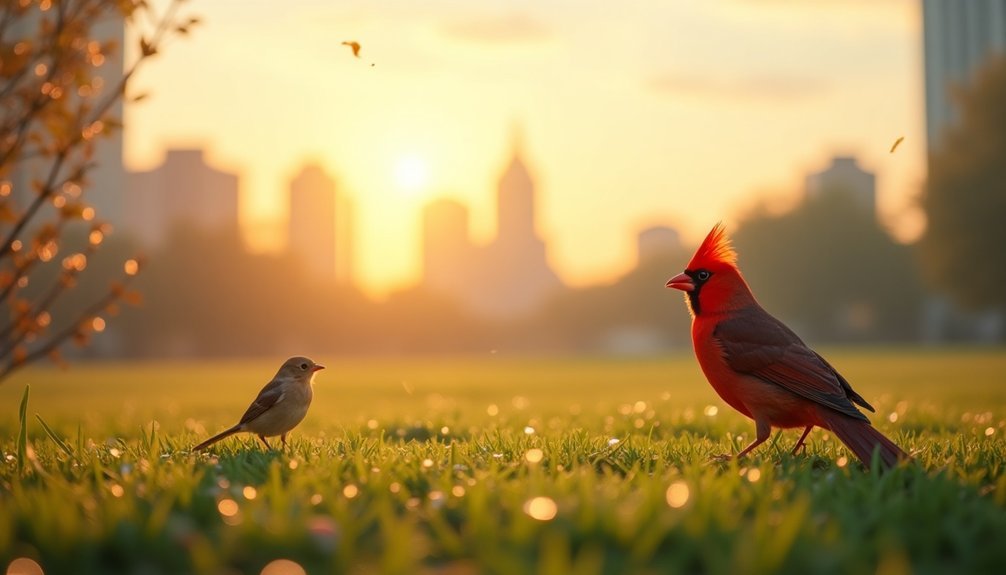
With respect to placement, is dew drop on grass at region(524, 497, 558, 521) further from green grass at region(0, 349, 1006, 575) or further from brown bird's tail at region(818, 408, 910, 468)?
brown bird's tail at region(818, 408, 910, 468)

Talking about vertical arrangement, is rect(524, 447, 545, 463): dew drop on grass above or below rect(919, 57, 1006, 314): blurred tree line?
below

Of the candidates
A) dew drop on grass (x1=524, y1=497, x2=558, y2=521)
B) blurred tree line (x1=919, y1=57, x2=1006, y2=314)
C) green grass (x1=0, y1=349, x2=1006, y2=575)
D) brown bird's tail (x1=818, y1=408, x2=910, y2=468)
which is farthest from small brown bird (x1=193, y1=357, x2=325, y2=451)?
blurred tree line (x1=919, y1=57, x2=1006, y2=314)

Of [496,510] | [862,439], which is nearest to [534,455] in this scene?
[496,510]

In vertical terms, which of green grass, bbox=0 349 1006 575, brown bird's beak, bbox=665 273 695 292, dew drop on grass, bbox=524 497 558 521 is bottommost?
green grass, bbox=0 349 1006 575

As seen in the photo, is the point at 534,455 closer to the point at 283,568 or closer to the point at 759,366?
the point at 759,366

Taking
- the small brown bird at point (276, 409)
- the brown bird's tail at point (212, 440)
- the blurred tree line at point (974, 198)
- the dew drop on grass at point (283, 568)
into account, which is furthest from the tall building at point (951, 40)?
the dew drop on grass at point (283, 568)
